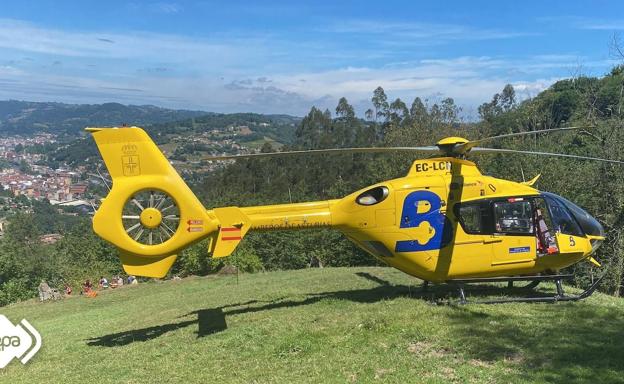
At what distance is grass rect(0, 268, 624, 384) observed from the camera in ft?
22.5

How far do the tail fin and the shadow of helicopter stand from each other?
193 centimetres

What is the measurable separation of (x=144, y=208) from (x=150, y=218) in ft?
1.14

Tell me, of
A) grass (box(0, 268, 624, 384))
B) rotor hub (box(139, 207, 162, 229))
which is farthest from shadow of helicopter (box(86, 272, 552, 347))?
rotor hub (box(139, 207, 162, 229))

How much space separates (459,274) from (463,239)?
2.67ft

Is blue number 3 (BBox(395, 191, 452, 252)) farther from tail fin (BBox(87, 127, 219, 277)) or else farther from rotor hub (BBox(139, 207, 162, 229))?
rotor hub (BBox(139, 207, 162, 229))

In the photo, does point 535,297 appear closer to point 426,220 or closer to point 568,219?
point 568,219

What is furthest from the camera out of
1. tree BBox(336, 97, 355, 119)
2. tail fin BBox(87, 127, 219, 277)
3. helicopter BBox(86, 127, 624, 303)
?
tree BBox(336, 97, 355, 119)

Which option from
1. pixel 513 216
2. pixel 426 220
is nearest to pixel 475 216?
pixel 513 216

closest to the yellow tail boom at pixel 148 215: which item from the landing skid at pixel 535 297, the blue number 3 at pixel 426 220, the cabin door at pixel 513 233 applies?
the blue number 3 at pixel 426 220

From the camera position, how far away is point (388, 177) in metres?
Result: 39.3

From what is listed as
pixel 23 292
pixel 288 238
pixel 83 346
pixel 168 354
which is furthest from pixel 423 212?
pixel 23 292

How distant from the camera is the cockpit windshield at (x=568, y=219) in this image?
10547mm

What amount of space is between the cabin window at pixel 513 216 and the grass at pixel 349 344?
1.72 metres

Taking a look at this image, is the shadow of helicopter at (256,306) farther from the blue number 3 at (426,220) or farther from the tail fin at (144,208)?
the tail fin at (144,208)
